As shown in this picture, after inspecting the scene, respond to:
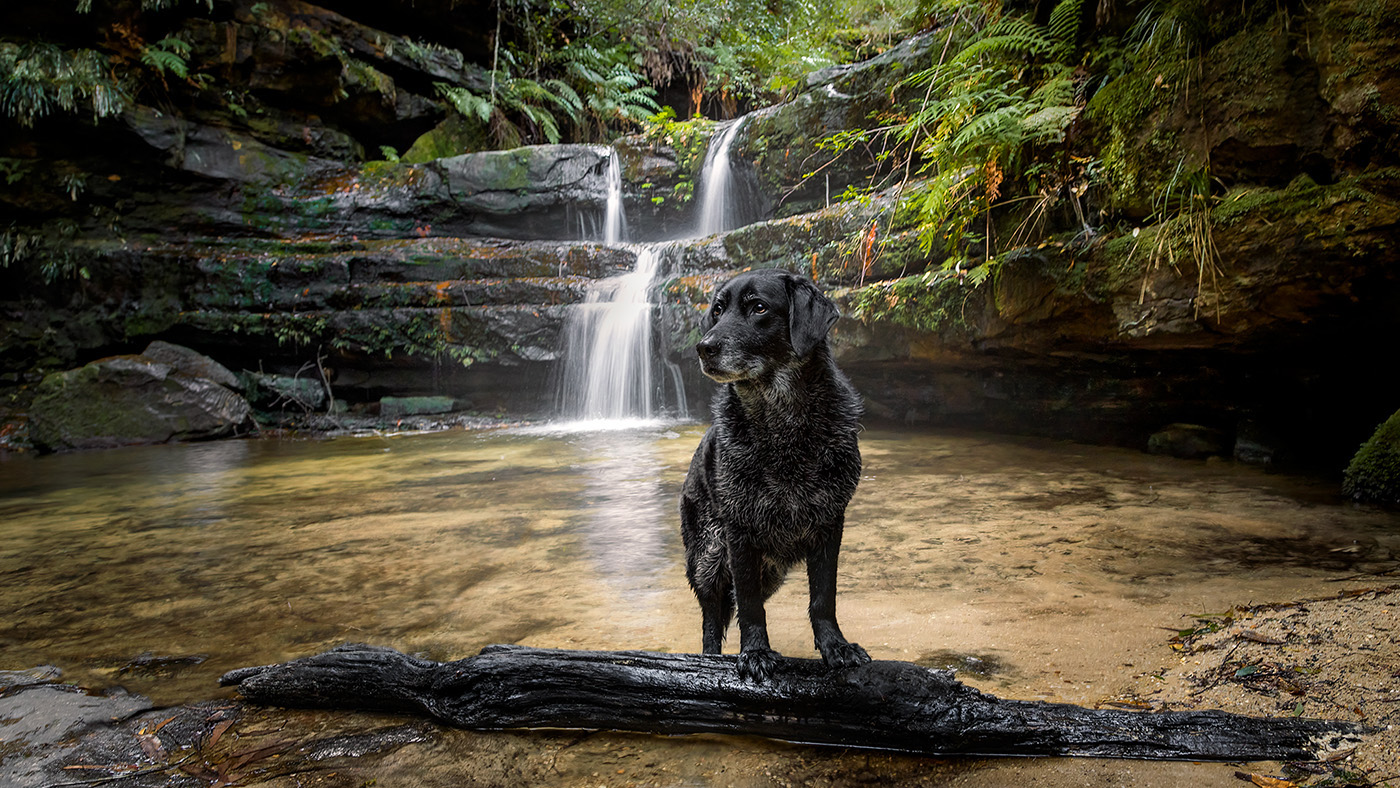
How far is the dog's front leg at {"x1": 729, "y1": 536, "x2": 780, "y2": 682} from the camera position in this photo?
224cm

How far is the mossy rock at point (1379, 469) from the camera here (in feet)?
15.1

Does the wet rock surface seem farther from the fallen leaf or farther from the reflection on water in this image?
the reflection on water

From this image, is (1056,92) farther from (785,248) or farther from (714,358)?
(714,358)

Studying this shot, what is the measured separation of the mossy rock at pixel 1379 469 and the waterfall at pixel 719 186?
11033 mm

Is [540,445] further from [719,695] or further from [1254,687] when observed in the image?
[1254,687]

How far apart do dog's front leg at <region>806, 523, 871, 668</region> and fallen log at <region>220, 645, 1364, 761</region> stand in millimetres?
78

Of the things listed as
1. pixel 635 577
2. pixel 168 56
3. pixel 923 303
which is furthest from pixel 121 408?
pixel 923 303

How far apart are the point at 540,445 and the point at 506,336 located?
3.73 m

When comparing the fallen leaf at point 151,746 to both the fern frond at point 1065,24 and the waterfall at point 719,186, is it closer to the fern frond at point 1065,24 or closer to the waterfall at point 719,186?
the fern frond at point 1065,24

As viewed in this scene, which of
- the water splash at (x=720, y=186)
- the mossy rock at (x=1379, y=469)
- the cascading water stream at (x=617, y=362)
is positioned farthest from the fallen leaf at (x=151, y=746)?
the water splash at (x=720, y=186)

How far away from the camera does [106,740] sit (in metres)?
2.38

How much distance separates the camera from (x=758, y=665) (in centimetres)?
223

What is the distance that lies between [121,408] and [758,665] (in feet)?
43.2

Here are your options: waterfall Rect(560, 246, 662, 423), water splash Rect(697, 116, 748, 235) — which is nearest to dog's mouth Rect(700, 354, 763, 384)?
waterfall Rect(560, 246, 662, 423)
